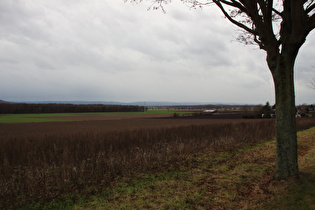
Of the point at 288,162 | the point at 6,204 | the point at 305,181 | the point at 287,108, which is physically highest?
the point at 287,108

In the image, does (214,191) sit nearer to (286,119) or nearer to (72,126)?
(286,119)

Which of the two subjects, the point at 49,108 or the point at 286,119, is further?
the point at 49,108

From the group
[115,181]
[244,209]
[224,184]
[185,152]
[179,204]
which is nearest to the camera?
[244,209]

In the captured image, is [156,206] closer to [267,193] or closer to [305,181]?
[267,193]

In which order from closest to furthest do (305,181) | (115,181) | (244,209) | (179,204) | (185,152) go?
(244,209) → (179,204) → (305,181) → (115,181) → (185,152)

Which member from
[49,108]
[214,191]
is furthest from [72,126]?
[49,108]

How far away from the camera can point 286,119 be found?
19.4 ft

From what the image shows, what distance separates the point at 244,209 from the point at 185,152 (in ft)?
22.8

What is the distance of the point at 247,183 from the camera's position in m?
6.30

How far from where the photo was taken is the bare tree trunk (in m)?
5.91

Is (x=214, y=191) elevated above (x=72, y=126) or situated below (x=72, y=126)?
above

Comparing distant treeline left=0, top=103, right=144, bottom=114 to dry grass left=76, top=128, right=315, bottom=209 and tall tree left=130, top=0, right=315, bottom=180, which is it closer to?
dry grass left=76, top=128, right=315, bottom=209

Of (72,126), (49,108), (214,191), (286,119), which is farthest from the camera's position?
(49,108)

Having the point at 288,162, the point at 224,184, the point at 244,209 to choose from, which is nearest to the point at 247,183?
the point at 224,184
